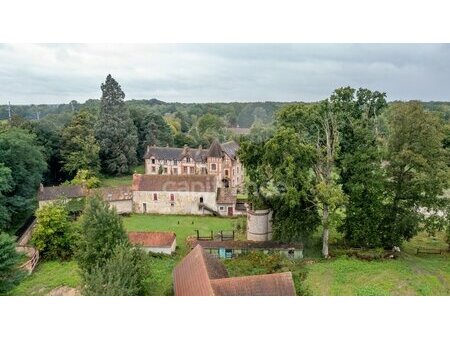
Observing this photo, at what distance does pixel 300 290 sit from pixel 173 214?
70.1 feet

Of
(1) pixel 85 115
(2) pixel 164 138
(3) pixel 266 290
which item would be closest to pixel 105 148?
(1) pixel 85 115

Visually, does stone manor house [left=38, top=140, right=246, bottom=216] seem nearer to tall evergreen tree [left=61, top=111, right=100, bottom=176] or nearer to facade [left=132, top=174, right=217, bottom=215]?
facade [left=132, top=174, right=217, bottom=215]

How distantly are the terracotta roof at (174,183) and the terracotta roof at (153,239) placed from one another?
31.3ft

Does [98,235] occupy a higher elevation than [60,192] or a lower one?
higher

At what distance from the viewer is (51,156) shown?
159 ft

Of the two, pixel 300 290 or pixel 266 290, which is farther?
pixel 300 290

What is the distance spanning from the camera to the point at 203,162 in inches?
1911

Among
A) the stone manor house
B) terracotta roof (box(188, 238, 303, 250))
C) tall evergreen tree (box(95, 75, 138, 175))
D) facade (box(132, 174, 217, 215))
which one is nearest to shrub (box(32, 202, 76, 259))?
terracotta roof (box(188, 238, 303, 250))

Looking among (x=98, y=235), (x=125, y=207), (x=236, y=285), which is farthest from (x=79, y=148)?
(x=236, y=285)

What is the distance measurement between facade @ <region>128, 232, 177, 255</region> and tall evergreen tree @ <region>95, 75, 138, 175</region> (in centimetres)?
2552

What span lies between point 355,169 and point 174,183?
668 inches

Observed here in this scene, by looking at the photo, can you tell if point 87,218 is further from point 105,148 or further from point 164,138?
point 164,138

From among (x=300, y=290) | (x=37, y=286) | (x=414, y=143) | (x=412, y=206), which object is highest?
(x=414, y=143)

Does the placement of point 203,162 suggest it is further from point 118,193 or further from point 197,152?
point 118,193
